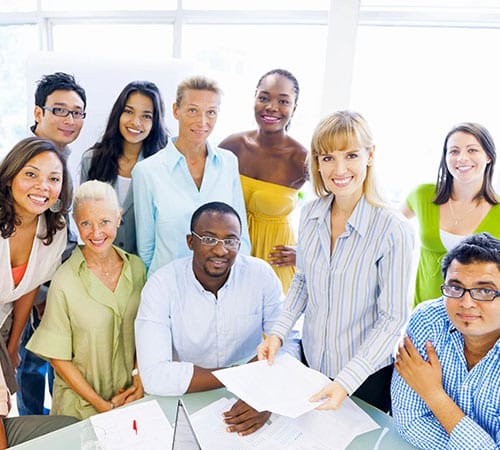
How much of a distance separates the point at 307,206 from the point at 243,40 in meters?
2.44

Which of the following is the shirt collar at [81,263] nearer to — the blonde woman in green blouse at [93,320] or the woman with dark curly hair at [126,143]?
the blonde woman in green blouse at [93,320]

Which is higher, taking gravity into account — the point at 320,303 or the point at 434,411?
the point at 320,303

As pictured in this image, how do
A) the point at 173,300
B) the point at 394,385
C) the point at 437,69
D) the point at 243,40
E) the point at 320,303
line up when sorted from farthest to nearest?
the point at 243,40, the point at 437,69, the point at 173,300, the point at 320,303, the point at 394,385

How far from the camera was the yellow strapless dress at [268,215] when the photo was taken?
99.6 inches

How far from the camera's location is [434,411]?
4.50ft

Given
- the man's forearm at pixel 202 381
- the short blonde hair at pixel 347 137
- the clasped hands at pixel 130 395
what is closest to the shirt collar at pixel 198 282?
the man's forearm at pixel 202 381

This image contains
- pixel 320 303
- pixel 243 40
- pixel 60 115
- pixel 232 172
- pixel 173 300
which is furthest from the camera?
pixel 243 40

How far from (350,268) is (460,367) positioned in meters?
0.44

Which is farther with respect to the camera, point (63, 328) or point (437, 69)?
point (437, 69)

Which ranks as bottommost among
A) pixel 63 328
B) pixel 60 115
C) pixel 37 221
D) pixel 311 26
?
pixel 63 328

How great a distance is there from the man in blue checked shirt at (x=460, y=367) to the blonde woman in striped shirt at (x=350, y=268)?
0.13m

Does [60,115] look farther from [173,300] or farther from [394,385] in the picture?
[394,385]

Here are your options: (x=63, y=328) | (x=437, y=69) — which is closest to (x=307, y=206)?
(x=63, y=328)

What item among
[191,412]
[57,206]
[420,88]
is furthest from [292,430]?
[420,88]
